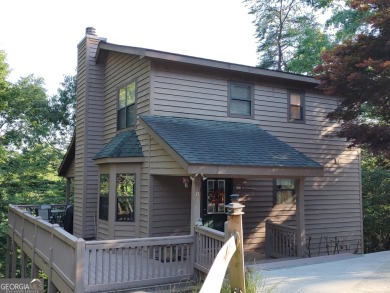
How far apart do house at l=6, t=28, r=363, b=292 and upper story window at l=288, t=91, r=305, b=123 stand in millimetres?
40

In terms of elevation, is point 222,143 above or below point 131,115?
below

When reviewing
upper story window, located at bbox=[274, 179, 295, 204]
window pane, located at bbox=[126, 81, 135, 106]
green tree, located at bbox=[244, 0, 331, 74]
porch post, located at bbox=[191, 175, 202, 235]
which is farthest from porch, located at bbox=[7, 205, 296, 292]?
green tree, located at bbox=[244, 0, 331, 74]

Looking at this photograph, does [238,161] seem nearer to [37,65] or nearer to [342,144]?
[342,144]

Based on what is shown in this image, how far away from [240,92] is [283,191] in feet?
10.9

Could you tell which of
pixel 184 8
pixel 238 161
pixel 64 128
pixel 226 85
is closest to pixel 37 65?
pixel 64 128

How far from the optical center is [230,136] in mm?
9594

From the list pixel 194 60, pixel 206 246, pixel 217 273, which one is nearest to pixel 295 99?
pixel 194 60

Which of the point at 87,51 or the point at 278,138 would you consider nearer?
the point at 278,138

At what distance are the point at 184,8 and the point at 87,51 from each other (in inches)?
179

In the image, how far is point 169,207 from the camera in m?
9.35

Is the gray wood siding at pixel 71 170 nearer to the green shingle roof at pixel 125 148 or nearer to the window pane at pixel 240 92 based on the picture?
the green shingle roof at pixel 125 148

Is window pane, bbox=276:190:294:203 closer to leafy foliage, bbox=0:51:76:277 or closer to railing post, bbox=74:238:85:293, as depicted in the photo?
railing post, bbox=74:238:85:293

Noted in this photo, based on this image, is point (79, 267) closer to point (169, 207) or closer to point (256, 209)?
point (169, 207)

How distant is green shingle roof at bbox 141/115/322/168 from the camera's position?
7.92 m
